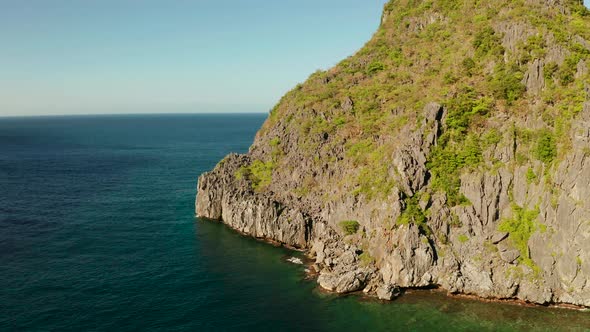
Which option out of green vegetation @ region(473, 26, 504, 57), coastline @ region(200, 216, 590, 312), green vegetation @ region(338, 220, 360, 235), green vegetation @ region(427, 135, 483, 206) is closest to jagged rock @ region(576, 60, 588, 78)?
green vegetation @ region(473, 26, 504, 57)

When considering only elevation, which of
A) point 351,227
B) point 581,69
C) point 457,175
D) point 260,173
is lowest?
point 351,227

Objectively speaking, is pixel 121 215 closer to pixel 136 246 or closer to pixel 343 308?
pixel 136 246

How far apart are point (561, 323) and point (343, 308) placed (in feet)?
91.6

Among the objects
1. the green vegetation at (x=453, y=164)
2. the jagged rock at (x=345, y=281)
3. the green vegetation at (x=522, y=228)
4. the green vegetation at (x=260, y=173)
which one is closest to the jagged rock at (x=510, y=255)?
the green vegetation at (x=522, y=228)

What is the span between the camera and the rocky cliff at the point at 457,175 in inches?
2232

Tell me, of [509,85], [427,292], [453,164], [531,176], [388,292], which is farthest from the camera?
[509,85]

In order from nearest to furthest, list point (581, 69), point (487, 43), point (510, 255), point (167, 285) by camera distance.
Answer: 1. point (510, 255)
2. point (167, 285)
3. point (581, 69)
4. point (487, 43)

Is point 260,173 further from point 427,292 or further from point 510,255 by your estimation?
point 510,255

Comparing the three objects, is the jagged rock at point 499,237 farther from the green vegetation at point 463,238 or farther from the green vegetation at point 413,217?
the green vegetation at point 413,217

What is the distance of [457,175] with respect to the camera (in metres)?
64.5

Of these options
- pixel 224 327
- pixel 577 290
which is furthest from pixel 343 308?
pixel 577 290

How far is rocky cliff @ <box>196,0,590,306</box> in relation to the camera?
56.7 meters

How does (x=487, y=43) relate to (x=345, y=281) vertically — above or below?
above

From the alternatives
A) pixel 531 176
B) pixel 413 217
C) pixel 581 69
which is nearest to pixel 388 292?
pixel 413 217
